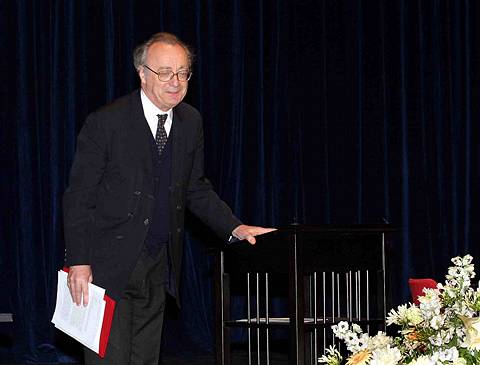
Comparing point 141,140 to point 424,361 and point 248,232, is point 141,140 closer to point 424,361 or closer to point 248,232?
point 248,232

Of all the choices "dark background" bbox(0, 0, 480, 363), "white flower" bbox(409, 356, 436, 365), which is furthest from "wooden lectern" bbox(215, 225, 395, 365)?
"dark background" bbox(0, 0, 480, 363)

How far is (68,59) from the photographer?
256 inches

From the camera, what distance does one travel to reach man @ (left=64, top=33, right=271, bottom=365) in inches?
120

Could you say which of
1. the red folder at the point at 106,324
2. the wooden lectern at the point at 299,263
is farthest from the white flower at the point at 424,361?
the wooden lectern at the point at 299,263

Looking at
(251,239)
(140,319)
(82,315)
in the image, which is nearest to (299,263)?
(251,239)

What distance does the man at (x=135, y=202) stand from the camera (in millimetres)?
3045

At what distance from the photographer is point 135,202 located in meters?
3.08

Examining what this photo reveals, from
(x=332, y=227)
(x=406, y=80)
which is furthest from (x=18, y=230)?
(x=332, y=227)

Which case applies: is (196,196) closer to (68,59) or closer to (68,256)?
(68,256)

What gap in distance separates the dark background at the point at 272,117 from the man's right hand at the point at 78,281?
3.49m

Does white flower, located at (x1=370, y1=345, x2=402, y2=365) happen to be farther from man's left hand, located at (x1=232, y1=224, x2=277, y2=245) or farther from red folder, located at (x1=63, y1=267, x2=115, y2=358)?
man's left hand, located at (x1=232, y1=224, x2=277, y2=245)

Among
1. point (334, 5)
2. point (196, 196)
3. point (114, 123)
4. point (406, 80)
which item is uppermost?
point (334, 5)

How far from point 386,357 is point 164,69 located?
209 centimetres

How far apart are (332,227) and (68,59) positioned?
11.5 ft
